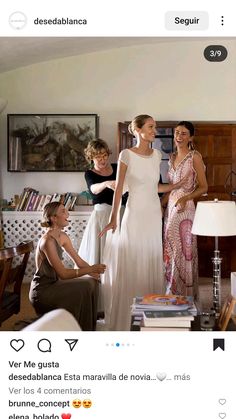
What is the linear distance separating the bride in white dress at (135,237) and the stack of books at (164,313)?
1.25ft

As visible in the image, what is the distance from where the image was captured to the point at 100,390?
0.58 m

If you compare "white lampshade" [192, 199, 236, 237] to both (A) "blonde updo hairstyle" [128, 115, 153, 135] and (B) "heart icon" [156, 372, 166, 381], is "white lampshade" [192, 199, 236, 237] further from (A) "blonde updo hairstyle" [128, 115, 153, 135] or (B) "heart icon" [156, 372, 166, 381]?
(B) "heart icon" [156, 372, 166, 381]

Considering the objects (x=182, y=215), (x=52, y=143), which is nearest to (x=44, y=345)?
(x=182, y=215)

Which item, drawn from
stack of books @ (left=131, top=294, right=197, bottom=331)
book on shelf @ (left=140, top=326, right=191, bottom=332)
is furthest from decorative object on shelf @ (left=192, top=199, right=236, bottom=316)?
book on shelf @ (left=140, top=326, right=191, bottom=332)

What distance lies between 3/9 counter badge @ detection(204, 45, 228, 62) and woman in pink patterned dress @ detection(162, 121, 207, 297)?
73 cm

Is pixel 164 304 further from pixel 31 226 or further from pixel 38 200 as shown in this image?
pixel 31 226

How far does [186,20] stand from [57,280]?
2.94 feet

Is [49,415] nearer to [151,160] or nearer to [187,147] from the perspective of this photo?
[151,160]

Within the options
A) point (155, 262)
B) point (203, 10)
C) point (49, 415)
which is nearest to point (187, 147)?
point (155, 262)

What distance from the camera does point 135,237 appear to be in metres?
1.41

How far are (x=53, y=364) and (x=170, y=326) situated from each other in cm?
33

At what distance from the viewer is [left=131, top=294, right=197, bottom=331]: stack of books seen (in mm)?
878

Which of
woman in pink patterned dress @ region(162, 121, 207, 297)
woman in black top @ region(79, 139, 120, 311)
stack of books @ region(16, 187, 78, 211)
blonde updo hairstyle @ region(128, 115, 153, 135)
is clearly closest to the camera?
blonde updo hairstyle @ region(128, 115, 153, 135)

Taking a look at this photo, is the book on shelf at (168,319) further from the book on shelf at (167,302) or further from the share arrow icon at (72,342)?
the share arrow icon at (72,342)
